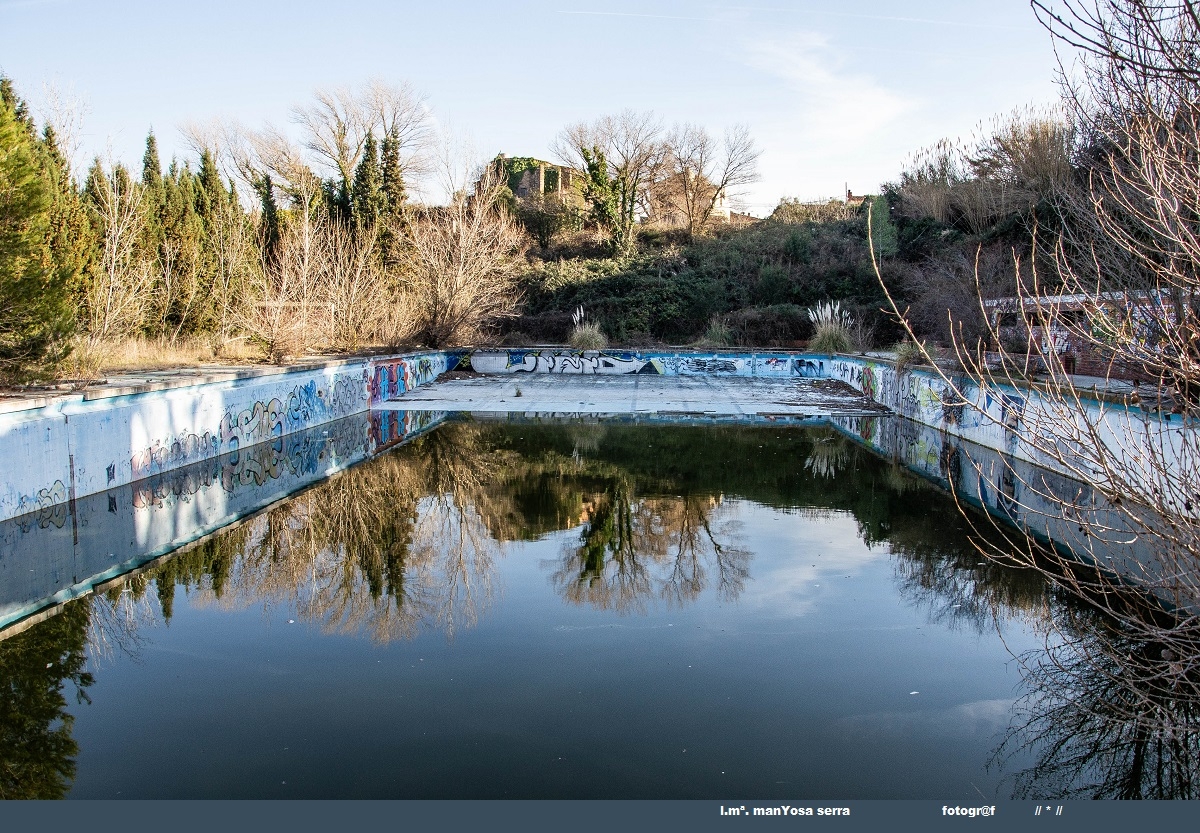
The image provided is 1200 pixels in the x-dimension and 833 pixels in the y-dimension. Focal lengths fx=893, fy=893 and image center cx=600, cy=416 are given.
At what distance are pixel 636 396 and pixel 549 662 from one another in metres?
17.6

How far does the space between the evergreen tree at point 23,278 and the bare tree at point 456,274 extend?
17622 millimetres

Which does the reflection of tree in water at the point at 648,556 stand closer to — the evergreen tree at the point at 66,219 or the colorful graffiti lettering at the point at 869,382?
the evergreen tree at the point at 66,219

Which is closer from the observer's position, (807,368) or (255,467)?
(255,467)

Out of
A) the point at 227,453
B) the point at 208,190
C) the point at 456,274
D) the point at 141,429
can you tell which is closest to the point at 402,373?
the point at 456,274

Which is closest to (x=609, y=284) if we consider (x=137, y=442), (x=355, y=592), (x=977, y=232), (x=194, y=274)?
(x=977, y=232)

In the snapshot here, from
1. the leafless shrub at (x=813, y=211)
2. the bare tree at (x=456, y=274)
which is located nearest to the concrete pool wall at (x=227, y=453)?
the bare tree at (x=456, y=274)

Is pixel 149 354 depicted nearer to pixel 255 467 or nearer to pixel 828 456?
pixel 255 467

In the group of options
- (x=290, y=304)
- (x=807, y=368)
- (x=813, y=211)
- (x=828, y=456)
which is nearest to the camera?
(x=828, y=456)

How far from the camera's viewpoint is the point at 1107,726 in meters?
4.98

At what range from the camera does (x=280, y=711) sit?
5.02 metres

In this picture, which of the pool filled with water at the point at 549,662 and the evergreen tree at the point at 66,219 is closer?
the pool filled with water at the point at 549,662

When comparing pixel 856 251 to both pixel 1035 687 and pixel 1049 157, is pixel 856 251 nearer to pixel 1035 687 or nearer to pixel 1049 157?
pixel 1049 157

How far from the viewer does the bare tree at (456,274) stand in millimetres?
28484

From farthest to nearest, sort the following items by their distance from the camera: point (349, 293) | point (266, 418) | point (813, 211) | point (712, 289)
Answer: point (813, 211) < point (712, 289) < point (349, 293) < point (266, 418)
